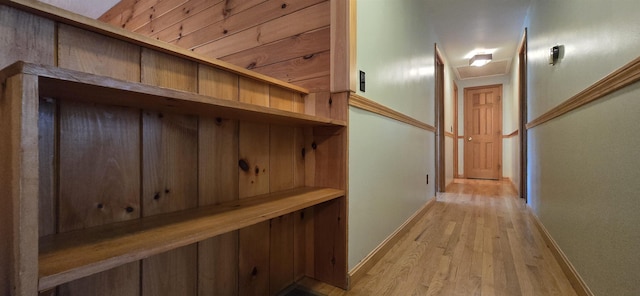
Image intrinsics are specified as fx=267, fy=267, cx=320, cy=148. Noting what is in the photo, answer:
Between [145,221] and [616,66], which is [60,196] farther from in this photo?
[616,66]

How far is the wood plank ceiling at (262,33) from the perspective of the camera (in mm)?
1275

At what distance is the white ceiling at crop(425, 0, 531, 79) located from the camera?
2602 millimetres

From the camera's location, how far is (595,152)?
109 cm

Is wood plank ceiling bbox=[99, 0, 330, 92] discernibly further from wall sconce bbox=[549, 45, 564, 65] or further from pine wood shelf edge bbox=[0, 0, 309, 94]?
wall sconce bbox=[549, 45, 564, 65]

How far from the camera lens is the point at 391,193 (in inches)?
71.2

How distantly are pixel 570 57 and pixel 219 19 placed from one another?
6.58 feet

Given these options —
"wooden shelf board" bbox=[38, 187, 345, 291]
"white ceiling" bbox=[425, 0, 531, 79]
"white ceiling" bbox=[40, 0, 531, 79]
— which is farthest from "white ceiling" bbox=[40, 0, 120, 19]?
"white ceiling" bbox=[425, 0, 531, 79]

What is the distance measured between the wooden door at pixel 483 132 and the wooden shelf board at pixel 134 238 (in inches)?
210

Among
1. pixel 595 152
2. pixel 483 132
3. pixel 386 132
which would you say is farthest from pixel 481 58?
pixel 595 152

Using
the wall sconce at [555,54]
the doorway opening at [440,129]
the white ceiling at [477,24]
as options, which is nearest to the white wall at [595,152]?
the wall sconce at [555,54]

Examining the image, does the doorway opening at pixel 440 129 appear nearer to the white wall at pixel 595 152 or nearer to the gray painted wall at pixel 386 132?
the gray painted wall at pixel 386 132

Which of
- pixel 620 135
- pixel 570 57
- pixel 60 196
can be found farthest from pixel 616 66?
pixel 60 196

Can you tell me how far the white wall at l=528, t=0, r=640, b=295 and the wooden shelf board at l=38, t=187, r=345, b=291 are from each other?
1061 millimetres

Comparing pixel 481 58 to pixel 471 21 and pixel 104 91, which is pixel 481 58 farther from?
pixel 104 91
